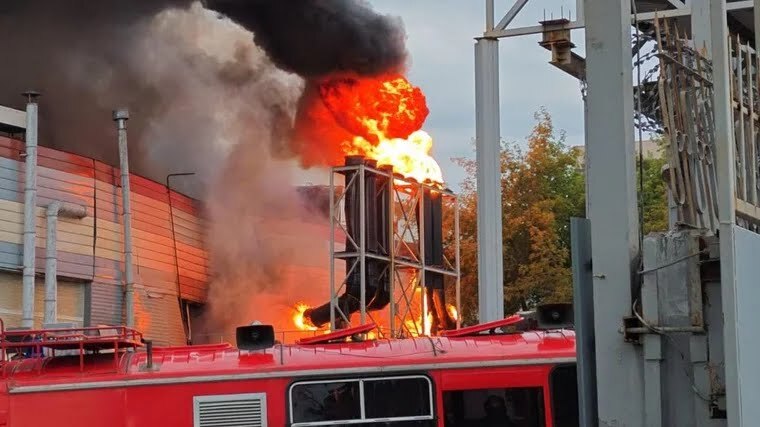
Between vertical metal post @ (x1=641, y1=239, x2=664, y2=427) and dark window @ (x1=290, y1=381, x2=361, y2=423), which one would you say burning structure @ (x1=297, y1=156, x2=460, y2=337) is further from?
vertical metal post @ (x1=641, y1=239, x2=664, y2=427)

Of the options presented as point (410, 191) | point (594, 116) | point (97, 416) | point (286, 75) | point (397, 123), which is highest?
point (286, 75)

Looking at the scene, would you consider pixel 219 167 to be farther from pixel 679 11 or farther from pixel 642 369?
pixel 642 369

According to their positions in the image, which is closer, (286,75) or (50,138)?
(50,138)

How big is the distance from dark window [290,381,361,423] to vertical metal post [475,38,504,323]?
12.5 m

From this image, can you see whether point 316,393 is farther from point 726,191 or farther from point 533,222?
point 533,222

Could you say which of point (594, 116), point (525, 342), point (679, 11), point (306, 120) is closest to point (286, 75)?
point (306, 120)

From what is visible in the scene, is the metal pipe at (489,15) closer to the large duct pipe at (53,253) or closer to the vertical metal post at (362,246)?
the vertical metal post at (362,246)

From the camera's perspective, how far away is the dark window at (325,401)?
10.3 metres

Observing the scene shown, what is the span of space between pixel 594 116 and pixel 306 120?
28687mm

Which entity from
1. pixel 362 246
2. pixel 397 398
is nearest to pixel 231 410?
pixel 397 398

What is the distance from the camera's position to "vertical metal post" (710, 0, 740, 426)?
5258 millimetres

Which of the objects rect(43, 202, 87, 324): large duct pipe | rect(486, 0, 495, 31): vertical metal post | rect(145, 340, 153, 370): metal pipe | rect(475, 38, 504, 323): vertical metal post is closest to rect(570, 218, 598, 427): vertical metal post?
rect(145, 340, 153, 370): metal pipe

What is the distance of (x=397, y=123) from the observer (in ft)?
101

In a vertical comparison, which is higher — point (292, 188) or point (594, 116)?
point (292, 188)
